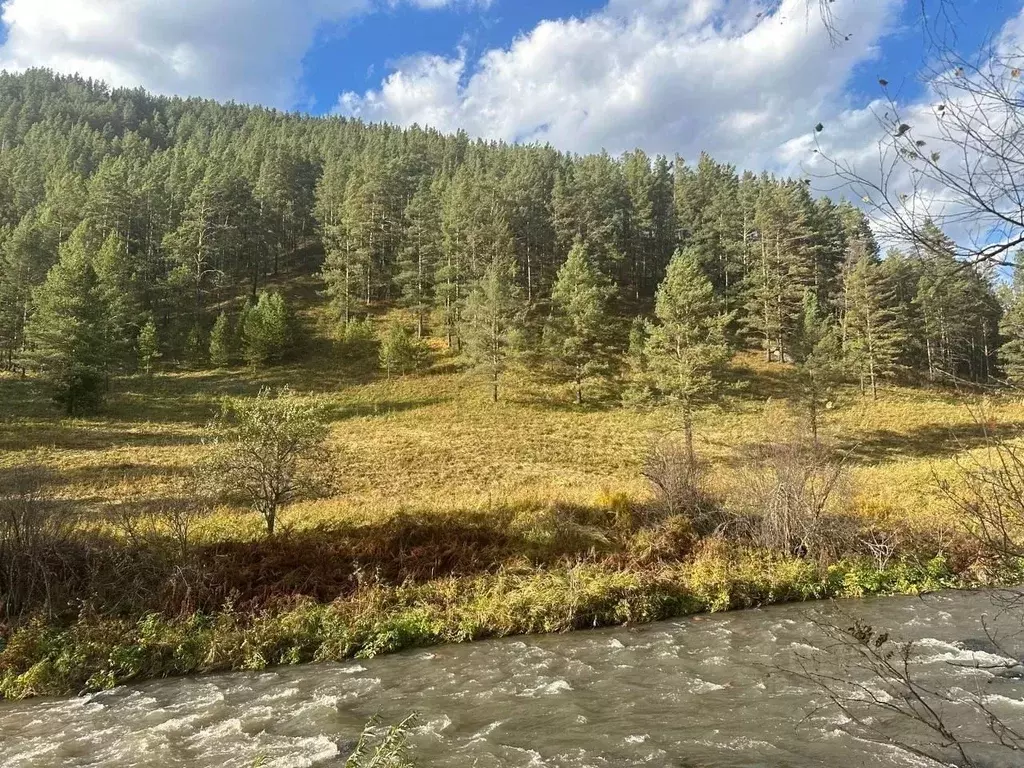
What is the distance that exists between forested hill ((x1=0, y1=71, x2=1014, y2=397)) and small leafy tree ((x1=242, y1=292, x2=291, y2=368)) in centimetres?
643

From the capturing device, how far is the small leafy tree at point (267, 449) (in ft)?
53.0

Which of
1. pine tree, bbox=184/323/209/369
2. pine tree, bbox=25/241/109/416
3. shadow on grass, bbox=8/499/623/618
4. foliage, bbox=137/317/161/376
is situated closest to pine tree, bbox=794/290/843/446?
shadow on grass, bbox=8/499/623/618

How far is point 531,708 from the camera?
29.9 feet

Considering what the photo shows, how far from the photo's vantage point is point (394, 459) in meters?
31.1

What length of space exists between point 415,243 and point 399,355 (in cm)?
1876

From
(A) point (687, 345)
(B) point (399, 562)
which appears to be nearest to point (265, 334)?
(A) point (687, 345)

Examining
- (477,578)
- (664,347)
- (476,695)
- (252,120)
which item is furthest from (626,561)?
(252,120)

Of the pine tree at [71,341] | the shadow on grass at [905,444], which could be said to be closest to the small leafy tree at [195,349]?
the pine tree at [71,341]

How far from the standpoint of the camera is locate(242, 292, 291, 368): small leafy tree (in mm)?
50688

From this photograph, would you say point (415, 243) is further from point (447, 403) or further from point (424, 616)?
point (424, 616)

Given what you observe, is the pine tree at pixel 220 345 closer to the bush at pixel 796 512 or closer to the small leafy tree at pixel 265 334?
the small leafy tree at pixel 265 334

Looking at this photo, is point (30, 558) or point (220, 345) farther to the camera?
point (220, 345)

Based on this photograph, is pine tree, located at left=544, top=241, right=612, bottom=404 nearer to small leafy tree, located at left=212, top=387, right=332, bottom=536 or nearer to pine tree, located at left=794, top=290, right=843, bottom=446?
pine tree, located at left=794, top=290, right=843, bottom=446

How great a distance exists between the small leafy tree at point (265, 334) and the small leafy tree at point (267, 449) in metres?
36.2
